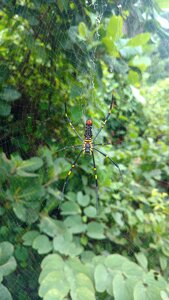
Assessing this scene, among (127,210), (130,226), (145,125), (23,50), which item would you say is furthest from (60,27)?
(145,125)

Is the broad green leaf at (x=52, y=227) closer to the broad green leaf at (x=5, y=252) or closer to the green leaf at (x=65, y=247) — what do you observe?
the green leaf at (x=65, y=247)

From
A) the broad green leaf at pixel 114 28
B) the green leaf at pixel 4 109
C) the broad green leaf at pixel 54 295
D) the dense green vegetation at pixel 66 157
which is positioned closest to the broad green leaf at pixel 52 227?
the dense green vegetation at pixel 66 157

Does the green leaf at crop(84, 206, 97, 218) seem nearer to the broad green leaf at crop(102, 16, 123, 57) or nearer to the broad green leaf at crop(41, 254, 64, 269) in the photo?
the broad green leaf at crop(41, 254, 64, 269)

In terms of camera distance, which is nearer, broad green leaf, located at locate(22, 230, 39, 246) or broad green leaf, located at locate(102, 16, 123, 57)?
broad green leaf, located at locate(102, 16, 123, 57)

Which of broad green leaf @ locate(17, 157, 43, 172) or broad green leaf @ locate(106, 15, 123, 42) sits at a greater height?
broad green leaf @ locate(106, 15, 123, 42)

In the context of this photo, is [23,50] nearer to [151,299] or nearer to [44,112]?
[44,112]

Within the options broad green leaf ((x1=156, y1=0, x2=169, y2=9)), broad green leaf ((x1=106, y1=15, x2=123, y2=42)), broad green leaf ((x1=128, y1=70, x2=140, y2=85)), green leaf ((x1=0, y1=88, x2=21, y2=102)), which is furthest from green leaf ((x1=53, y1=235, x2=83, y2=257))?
broad green leaf ((x1=156, y1=0, x2=169, y2=9))

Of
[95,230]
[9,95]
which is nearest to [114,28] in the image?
[9,95]
